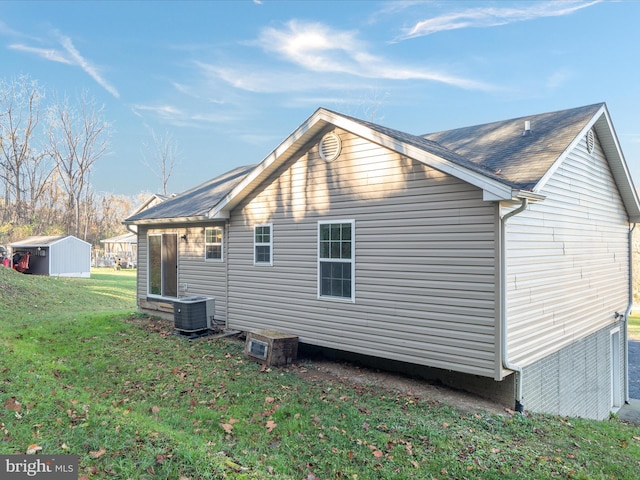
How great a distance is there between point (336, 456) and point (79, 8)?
4208 cm

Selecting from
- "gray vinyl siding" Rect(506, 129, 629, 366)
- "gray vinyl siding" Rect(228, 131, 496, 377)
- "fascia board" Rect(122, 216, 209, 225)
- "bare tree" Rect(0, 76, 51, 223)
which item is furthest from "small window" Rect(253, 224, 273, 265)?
"bare tree" Rect(0, 76, 51, 223)

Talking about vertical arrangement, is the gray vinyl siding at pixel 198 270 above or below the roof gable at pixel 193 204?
below

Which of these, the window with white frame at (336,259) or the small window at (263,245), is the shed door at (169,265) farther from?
the window with white frame at (336,259)

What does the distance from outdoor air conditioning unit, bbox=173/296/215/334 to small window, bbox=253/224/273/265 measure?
178 cm

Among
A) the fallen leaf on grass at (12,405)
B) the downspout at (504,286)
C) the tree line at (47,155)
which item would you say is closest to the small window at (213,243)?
the fallen leaf on grass at (12,405)

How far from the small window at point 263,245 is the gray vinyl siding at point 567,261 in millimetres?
4913

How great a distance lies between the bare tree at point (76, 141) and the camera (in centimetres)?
4000

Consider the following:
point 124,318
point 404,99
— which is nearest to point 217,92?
point 404,99

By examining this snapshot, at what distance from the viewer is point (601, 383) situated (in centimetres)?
1041

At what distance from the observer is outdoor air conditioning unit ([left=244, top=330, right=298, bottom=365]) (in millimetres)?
7938

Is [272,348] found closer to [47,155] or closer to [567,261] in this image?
[567,261]

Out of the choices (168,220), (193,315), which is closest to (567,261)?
(193,315)

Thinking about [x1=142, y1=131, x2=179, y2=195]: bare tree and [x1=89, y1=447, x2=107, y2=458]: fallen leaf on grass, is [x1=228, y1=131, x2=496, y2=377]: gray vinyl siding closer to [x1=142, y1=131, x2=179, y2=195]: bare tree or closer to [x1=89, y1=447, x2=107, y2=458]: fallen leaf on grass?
[x1=89, y1=447, x2=107, y2=458]: fallen leaf on grass

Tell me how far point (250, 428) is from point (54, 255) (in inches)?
1098
